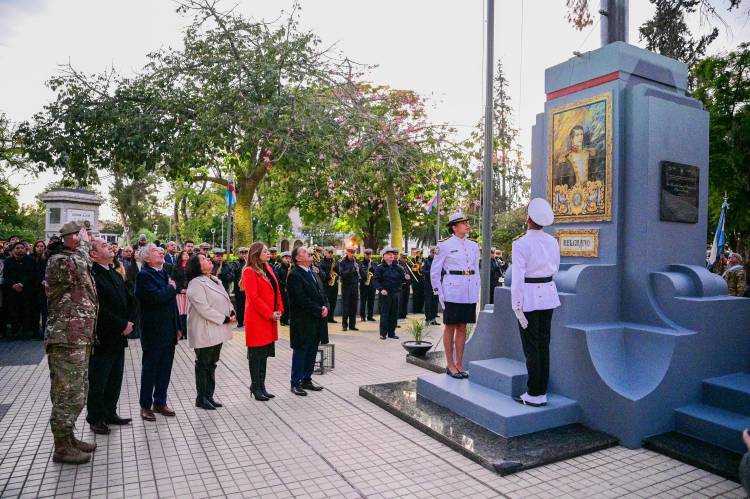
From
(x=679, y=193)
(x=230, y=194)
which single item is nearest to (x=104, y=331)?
(x=679, y=193)

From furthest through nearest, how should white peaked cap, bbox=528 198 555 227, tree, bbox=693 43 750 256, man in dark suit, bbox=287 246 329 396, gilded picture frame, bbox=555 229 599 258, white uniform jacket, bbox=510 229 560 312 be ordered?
tree, bbox=693 43 750 256
man in dark suit, bbox=287 246 329 396
gilded picture frame, bbox=555 229 599 258
white peaked cap, bbox=528 198 555 227
white uniform jacket, bbox=510 229 560 312

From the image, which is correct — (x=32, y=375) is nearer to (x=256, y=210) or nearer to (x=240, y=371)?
(x=240, y=371)

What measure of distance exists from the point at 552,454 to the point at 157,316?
165 inches

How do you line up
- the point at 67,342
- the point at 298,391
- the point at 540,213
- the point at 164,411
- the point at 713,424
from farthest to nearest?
the point at 298,391 < the point at 164,411 < the point at 540,213 < the point at 713,424 < the point at 67,342

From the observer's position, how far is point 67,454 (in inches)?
168

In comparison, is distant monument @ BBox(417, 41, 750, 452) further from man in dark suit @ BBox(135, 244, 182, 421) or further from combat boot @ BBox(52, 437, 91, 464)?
combat boot @ BBox(52, 437, 91, 464)

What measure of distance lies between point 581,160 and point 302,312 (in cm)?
390

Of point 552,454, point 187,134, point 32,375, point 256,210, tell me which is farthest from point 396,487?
point 256,210

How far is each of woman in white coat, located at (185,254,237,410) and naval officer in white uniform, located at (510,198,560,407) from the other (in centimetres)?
329

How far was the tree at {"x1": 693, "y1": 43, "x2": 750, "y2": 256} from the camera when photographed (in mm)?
15891

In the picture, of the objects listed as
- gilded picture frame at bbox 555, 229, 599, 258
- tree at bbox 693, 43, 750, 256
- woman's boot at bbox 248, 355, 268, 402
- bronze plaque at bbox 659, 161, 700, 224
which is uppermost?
tree at bbox 693, 43, 750, 256

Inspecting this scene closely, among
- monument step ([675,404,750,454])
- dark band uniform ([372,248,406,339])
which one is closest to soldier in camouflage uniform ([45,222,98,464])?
monument step ([675,404,750,454])

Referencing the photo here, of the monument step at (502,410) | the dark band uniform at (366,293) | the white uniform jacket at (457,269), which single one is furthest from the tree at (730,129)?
the monument step at (502,410)

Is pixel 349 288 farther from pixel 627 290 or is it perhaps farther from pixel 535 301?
pixel 535 301
